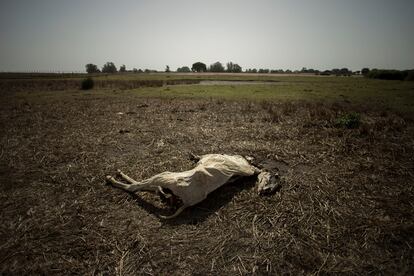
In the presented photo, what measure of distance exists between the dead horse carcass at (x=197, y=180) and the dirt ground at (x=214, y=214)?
177 millimetres

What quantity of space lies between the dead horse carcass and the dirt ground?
0.18 meters

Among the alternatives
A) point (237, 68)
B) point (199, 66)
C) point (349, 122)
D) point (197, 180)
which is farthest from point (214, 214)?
point (237, 68)

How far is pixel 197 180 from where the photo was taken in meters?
3.74

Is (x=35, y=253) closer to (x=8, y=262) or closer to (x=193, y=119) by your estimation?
(x=8, y=262)

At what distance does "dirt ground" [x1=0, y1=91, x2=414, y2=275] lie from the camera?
2.73 meters

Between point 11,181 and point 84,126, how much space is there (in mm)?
4684

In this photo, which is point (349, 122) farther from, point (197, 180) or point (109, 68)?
point (109, 68)

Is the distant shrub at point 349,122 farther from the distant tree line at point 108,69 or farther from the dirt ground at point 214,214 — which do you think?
the distant tree line at point 108,69

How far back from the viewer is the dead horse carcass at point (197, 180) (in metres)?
3.64

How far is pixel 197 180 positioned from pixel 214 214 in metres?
0.60

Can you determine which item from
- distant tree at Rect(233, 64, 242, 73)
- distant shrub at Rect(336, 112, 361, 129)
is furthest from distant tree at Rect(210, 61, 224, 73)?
distant shrub at Rect(336, 112, 361, 129)

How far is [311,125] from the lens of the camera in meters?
8.83

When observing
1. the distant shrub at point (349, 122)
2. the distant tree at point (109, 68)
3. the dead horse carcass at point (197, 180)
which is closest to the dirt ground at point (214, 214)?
the dead horse carcass at point (197, 180)

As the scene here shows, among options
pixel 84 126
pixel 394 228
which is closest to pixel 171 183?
pixel 394 228
